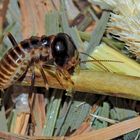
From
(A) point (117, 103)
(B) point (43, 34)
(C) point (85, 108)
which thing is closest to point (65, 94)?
(C) point (85, 108)

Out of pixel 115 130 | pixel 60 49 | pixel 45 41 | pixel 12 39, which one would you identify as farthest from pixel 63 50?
pixel 115 130

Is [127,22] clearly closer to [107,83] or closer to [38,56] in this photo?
[107,83]

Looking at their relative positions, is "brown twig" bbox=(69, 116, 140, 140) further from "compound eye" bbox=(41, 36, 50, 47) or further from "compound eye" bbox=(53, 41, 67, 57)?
"compound eye" bbox=(41, 36, 50, 47)

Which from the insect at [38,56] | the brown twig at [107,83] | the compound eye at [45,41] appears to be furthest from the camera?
the compound eye at [45,41]

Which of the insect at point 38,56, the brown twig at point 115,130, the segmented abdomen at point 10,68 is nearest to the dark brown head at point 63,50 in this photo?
the insect at point 38,56

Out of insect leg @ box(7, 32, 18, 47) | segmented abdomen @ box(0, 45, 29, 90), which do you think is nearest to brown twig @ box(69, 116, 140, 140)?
segmented abdomen @ box(0, 45, 29, 90)

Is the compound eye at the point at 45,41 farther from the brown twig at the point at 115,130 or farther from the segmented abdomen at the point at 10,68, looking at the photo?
the brown twig at the point at 115,130

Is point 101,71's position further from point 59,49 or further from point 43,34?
point 43,34
